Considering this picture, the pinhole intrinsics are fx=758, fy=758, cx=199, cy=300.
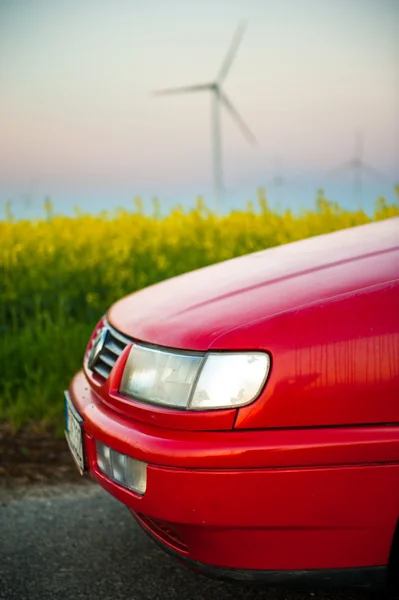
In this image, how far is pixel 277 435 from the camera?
6.03 feet

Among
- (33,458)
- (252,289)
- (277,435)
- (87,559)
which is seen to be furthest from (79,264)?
(277,435)

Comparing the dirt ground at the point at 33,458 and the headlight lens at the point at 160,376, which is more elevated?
the headlight lens at the point at 160,376

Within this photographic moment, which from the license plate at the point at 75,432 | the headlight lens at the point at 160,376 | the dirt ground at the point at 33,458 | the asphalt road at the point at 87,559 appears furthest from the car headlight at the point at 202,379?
the dirt ground at the point at 33,458

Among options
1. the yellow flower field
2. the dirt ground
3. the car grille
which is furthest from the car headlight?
the yellow flower field

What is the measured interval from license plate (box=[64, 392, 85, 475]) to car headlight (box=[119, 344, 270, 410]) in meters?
0.35

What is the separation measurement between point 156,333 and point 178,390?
0.24m

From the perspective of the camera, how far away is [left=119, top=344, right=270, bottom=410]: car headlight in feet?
6.21

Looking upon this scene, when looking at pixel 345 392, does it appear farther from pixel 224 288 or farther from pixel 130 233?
pixel 130 233

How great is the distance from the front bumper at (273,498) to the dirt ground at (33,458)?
5.73 feet

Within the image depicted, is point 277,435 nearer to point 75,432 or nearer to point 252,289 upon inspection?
point 252,289

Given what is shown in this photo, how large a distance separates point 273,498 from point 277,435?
0.15 m

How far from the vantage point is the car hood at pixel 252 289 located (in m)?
2.00

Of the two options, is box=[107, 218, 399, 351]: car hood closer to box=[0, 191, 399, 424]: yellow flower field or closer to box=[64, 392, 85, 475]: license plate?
box=[64, 392, 85, 475]: license plate

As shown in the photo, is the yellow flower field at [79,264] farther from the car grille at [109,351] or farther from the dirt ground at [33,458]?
the car grille at [109,351]
